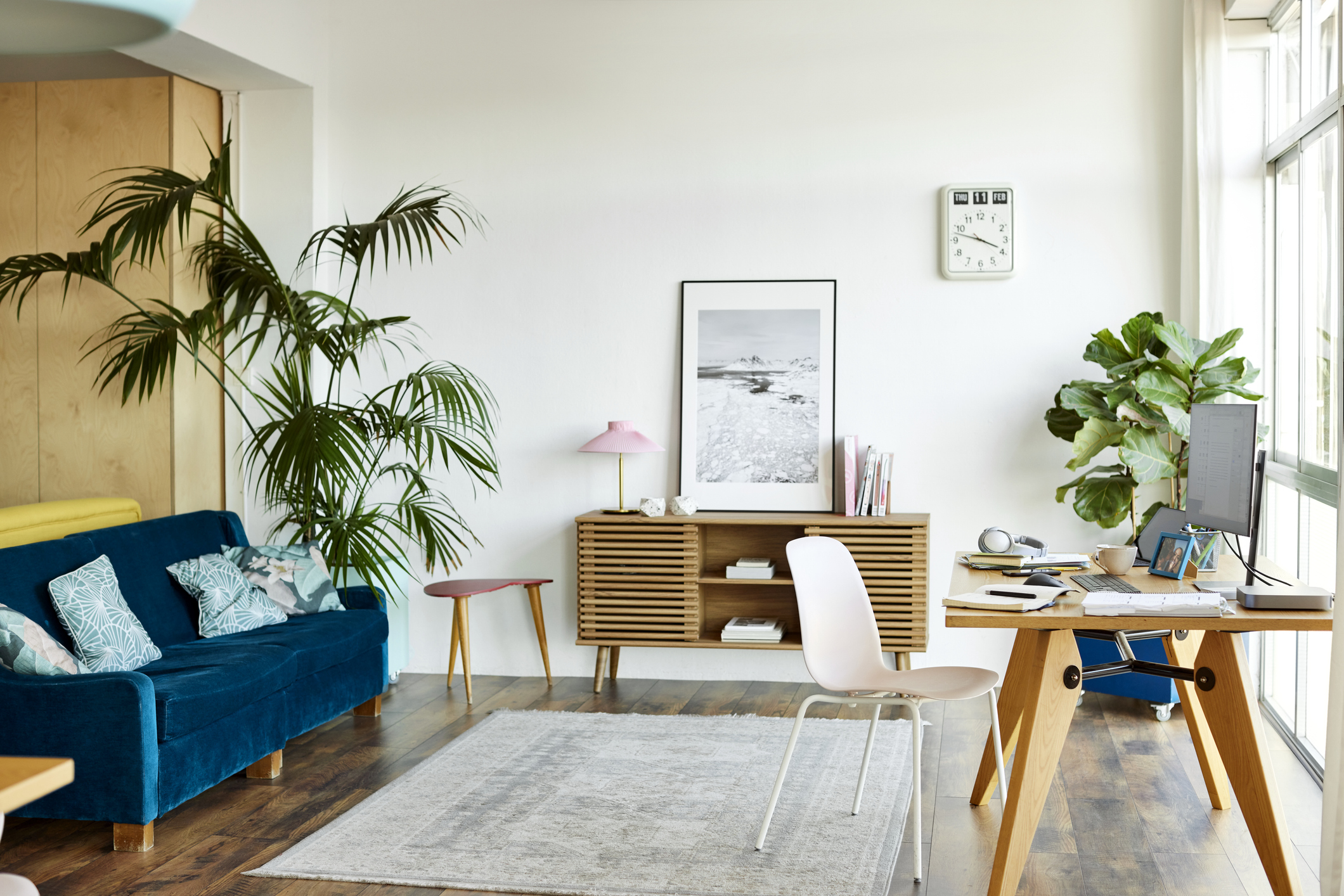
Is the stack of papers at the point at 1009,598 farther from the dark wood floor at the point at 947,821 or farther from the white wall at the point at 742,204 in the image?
the white wall at the point at 742,204

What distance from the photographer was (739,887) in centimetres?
302

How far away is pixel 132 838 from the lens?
3381 millimetres

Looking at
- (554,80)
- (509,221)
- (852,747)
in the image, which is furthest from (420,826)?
(554,80)

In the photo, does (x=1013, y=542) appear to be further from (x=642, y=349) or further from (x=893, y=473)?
(x=642, y=349)

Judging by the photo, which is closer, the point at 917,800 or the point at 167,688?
the point at 917,800

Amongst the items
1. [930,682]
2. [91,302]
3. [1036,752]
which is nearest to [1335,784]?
[1036,752]

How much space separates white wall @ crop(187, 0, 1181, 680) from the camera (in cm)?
524

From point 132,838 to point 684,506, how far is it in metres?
2.67

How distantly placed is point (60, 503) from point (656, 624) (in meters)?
2.50

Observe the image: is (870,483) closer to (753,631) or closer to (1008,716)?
(753,631)

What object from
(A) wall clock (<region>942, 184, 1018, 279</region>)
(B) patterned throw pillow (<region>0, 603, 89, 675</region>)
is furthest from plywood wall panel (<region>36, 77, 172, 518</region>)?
(A) wall clock (<region>942, 184, 1018, 279</region>)

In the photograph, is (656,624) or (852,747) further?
(656,624)

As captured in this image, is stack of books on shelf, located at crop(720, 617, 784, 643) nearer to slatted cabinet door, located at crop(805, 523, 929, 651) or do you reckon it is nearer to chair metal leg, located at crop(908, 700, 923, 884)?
slatted cabinet door, located at crop(805, 523, 929, 651)

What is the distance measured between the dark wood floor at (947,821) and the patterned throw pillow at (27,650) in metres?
0.53
